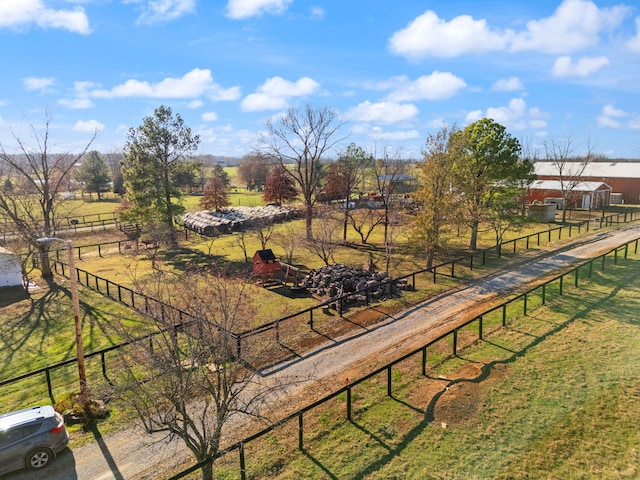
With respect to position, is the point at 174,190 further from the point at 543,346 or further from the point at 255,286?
the point at 543,346

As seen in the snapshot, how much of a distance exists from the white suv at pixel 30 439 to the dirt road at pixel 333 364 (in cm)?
31

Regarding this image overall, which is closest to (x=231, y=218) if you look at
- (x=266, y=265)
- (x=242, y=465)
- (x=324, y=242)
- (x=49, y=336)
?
(x=324, y=242)

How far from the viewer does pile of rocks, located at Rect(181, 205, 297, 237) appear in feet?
153

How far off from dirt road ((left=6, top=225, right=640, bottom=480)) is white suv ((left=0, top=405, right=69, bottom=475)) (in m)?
0.31

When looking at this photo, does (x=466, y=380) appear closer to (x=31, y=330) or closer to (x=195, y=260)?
(x=31, y=330)

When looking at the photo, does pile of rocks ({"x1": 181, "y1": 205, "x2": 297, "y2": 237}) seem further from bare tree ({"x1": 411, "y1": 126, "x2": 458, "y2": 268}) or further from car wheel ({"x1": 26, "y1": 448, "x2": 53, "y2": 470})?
car wheel ({"x1": 26, "y1": 448, "x2": 53, "y2": 470})

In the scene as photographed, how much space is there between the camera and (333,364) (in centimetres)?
1540

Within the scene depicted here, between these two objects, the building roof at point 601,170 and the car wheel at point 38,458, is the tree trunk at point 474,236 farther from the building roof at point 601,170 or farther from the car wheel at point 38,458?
the building roof at point 601,170

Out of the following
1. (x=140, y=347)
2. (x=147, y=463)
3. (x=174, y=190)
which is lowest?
(x=147, y=463)

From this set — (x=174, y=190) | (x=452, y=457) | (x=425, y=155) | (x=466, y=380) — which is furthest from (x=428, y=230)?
(x=174, y=190)

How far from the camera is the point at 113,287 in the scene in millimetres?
26562

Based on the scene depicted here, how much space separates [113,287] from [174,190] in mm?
14006

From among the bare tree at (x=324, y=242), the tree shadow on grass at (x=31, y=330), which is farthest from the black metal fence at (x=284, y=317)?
the bare tree at (x=324, y=242)

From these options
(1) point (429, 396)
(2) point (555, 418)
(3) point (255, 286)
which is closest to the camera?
(2) point (555, 418)
